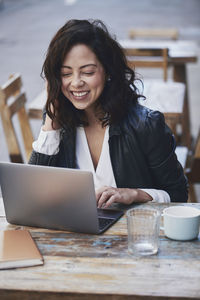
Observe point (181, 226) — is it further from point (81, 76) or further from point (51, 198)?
point (81, 76)

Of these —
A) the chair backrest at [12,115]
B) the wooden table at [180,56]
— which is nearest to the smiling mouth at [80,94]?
the chair backrest at [12,115]

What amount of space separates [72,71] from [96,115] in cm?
23

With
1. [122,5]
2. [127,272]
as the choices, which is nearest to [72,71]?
[127,272]

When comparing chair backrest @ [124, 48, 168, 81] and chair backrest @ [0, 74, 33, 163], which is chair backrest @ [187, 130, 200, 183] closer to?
chair backrest @ [0, 74, 33, 163]

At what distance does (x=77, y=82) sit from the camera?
186 centimetres

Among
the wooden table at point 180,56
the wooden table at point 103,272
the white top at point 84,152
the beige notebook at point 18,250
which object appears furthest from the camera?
the wooden table at point 180,56

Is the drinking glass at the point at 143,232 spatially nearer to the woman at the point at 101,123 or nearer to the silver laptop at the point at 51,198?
the silver laptop at the point at 51,198

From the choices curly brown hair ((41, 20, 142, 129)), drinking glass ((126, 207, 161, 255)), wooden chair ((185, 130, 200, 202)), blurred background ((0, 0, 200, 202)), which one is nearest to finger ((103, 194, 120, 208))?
drinking glass ((126, 207, 161, 255))

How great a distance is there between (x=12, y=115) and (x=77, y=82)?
44.7 inches

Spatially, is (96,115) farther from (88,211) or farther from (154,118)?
(88,211)

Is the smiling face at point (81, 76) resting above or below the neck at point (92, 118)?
above

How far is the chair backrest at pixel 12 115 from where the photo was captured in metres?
2.84

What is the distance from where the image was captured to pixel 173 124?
315cm

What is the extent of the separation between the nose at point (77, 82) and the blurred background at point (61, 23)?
261cm
